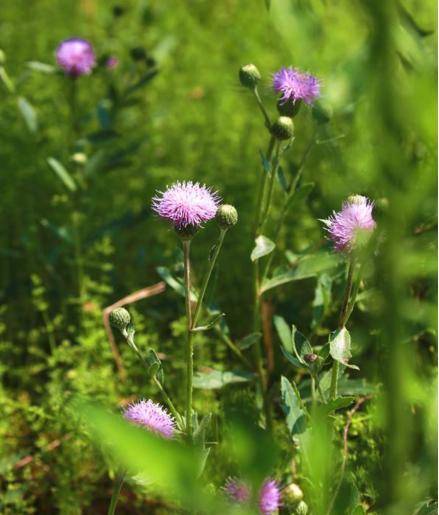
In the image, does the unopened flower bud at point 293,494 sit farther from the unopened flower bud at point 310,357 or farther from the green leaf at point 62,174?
the green leaf at point 62,174

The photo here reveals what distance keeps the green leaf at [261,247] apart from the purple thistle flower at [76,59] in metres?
0.77

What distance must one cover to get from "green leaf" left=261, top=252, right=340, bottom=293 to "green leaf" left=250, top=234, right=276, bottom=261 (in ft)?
0.34

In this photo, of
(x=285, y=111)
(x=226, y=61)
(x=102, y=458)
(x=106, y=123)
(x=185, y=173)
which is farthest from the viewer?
(x=226, y=61)

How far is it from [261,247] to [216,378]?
8.3 inches

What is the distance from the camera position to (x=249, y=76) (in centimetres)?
109

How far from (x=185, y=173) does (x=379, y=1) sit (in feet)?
5.66

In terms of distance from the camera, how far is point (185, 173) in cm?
192

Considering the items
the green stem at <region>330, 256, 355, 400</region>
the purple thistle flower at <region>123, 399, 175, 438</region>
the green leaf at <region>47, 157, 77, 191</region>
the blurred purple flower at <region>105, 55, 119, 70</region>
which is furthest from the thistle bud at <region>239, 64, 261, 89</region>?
the blurred purple flower at <region>105, 55, 119, 70</region>

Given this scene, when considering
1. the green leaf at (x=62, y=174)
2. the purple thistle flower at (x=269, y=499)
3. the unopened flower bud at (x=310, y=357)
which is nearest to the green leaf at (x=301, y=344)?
the unopened flower bud at (x=310, y=357)

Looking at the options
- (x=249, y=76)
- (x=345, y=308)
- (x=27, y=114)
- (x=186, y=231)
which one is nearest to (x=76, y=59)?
(x=27, y=114)

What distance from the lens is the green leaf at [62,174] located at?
1585 millimetres

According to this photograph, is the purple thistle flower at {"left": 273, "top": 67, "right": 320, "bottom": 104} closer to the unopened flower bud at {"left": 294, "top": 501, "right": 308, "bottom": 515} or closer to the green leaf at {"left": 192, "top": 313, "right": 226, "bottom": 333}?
the green leaf at {"left": 192, "top": 313, "right": 226, "bottom": 333}

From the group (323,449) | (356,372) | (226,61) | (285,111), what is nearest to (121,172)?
(226,61)

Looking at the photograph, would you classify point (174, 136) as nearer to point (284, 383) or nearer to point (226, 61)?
point (226, 61)
